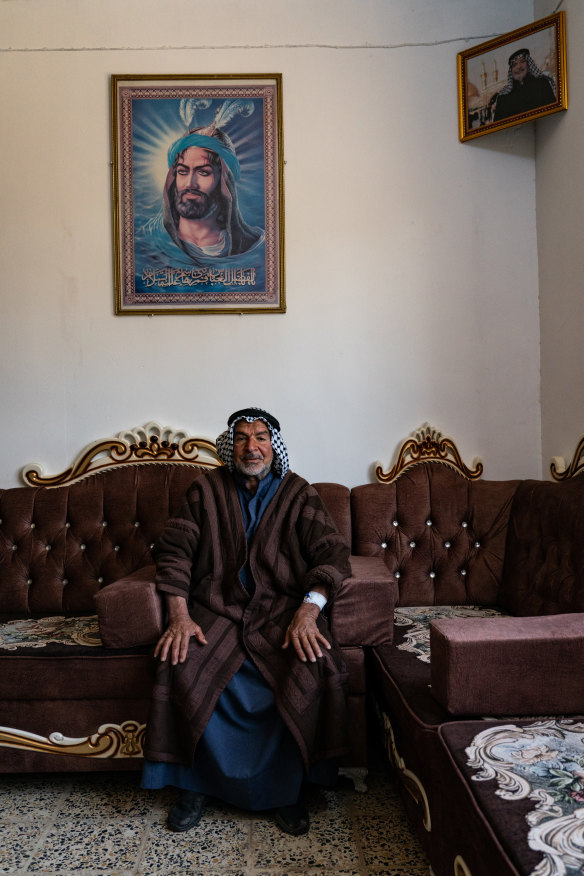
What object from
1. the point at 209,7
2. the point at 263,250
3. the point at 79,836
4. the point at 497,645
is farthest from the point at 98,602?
the point at 209,7

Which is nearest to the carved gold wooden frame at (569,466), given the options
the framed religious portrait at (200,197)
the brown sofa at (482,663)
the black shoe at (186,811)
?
the brown sofa at (482,663)

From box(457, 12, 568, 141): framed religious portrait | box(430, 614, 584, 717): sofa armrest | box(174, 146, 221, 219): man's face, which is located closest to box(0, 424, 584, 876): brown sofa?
box(430, 614, 584, 717): sofa armrest

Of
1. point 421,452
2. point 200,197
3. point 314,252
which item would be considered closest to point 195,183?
point 200,197

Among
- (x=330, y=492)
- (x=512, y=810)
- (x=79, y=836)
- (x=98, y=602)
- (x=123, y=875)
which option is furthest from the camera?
(x=330, y=492)

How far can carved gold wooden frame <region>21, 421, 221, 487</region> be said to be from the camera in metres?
3.22

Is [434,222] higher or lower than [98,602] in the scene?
higher

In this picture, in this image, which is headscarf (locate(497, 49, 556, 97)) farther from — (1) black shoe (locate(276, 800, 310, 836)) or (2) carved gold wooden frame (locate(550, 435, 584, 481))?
(1) black shoe (locate(276, 800, 310, 836))

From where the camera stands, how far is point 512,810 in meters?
1.24

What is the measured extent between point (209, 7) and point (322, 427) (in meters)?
2.08

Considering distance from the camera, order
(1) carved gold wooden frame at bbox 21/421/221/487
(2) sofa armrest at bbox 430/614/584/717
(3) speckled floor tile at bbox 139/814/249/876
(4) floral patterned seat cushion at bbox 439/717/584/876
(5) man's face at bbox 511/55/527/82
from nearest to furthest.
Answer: (4) floral patterned seat cushion at bbox 439/717/584/876, (2) sofa armrest at bbox 430/614/584/717, (3) speckled floor tile at bbox 139/814/249/876, (5) man's face at bbox 511/55/527/82, (1) carved gold wooden frame at bbox 21/421/221/487

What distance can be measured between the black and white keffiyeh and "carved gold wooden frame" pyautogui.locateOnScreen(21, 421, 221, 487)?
0.61m

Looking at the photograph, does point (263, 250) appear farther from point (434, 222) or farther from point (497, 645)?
point (497, 645)

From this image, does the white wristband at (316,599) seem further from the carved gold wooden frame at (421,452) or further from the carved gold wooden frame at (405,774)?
the carved gold wooden frame at (421,452)

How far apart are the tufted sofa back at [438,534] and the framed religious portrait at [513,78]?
66.3 inches
